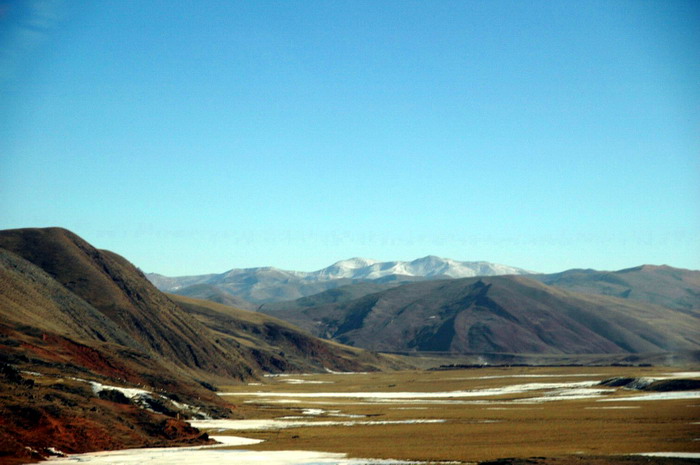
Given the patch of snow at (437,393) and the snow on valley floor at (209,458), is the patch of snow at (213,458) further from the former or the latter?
the patch of snow at (437,393)

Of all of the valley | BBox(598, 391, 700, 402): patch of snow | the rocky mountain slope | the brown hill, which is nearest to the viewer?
the valley

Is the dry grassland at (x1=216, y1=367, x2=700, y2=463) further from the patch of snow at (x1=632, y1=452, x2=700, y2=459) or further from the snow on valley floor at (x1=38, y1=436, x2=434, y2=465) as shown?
the snow on valley floor at (x1=38, y1=436, x2=434, y2=465)

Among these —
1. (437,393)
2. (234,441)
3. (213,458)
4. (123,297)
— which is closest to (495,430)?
(234,441)

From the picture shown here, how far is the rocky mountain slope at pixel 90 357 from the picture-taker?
203ft

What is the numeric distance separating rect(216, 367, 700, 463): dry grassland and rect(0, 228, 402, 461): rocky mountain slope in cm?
1072

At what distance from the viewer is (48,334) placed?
302ft

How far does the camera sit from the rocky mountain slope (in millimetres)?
61969

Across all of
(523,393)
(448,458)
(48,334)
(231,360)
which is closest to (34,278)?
(48,334)

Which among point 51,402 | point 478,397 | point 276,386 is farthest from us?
point 276,386

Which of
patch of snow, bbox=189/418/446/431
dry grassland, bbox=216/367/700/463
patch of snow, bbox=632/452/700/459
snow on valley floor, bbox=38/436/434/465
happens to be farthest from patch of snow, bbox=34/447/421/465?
patch of snow, bbox=189/418/446/431

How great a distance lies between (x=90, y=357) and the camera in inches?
3691

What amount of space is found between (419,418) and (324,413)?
15.2 metres

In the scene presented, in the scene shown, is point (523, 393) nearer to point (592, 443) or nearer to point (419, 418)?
point (419, 418)

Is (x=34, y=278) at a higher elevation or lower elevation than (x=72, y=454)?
higher
